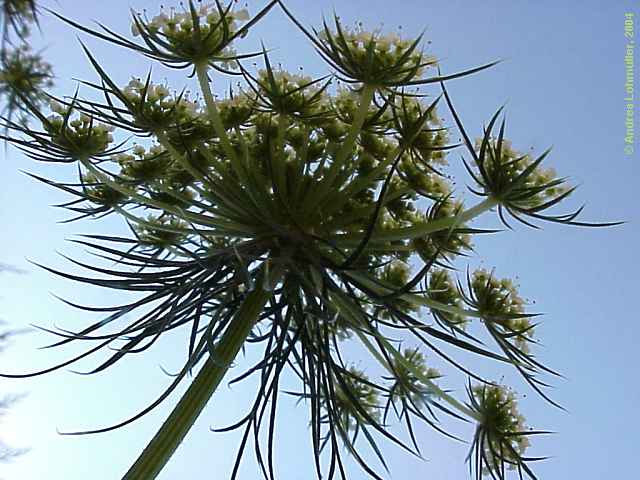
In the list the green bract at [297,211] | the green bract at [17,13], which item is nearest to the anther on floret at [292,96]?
the green bract at [297,211]

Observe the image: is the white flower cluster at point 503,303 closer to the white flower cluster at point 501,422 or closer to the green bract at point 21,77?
the white flower cluster at point 501,422

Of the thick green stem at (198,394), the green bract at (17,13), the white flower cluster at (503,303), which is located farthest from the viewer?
the white flower cluster at (503,303)

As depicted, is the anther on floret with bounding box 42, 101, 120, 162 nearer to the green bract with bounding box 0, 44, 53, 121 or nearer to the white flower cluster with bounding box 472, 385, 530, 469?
the green bract with bounding box 0, 44, 53, 121

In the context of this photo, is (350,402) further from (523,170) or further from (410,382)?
(523,170)

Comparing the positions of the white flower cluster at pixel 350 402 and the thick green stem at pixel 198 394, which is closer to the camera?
the thick green stem at pixel 198 394

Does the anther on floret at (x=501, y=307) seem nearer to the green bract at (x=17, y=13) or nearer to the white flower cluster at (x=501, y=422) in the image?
the white flower cluster at (x=501, y=422)

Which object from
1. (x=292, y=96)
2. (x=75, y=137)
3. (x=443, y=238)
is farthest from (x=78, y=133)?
(x=443, y=238)

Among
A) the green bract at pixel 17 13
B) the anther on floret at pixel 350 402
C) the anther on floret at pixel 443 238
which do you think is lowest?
the green bract at pixel 17 13

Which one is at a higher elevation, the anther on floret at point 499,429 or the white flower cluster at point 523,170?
the white flower cluster at point 523,170

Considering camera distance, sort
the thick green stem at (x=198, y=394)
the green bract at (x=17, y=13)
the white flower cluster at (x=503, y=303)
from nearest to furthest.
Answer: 1. the green bract at (x=17, y=13)
2. the thick green stem at (x=198, y=394)
3. the white flower cluster at (x=503, y=303)
